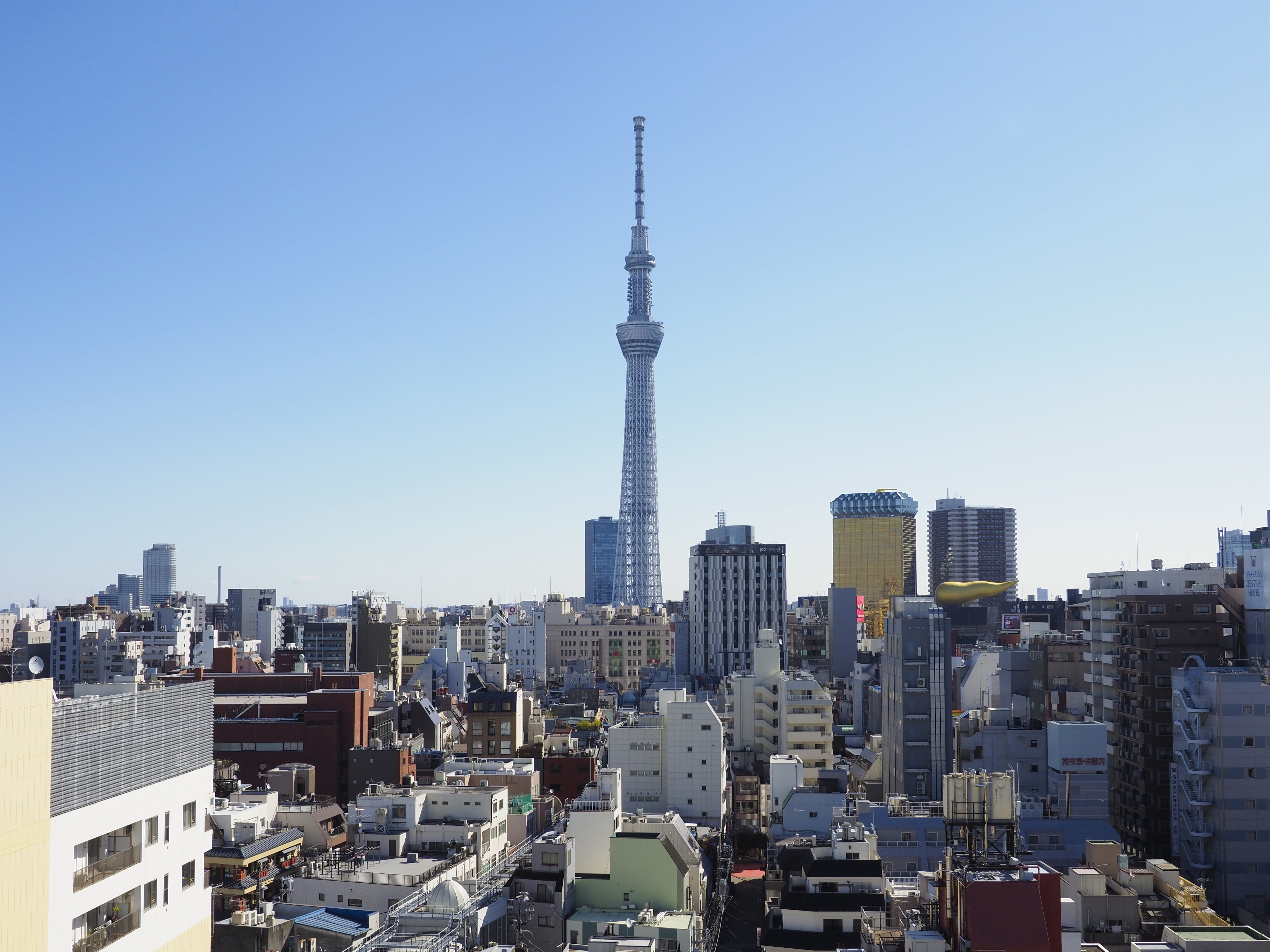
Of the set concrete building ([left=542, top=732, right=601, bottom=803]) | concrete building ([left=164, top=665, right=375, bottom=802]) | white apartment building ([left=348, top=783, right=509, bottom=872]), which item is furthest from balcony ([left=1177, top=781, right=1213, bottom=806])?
concrete building ([left=164, top=665, right=375, bottom=802])

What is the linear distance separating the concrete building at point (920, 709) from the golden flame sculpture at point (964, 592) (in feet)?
247

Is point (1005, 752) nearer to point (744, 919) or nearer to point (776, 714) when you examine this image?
point (776, 714)

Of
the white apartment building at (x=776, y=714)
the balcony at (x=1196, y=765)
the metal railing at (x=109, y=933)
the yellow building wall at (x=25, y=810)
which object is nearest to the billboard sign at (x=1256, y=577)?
the balcony at (x=1196, y=765)

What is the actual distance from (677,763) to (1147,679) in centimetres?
2105

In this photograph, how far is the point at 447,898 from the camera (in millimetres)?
32469

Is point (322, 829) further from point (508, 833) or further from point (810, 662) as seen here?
point (810, 662)

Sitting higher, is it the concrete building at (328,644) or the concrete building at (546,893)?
the concrete building at (328,644)

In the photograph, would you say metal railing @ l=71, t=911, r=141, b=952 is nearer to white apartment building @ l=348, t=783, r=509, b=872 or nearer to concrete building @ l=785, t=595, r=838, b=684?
white apartment building @ l=348, t=783, r=509, b=872

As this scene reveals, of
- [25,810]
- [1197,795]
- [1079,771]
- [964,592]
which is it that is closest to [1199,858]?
[1197,795]

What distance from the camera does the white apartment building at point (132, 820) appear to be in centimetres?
1806

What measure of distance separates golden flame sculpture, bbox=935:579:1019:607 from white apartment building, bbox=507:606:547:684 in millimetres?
46453

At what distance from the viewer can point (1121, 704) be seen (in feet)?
168

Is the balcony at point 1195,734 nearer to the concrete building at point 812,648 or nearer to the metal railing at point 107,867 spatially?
the metal railing at point 107,867

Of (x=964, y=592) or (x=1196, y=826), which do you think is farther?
(x=964, y=592)
